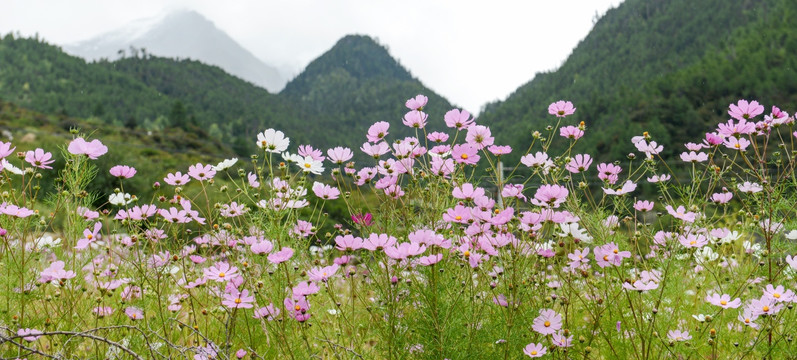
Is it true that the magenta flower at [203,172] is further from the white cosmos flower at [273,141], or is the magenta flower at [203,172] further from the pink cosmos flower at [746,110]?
the pink cosmos flower at [746,110]

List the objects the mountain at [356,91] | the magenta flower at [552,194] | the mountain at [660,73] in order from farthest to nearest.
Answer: the mountain at [356,91]
the mountain at [660,73]
the magenta flower at [552,194]

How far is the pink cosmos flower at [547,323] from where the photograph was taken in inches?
59.1

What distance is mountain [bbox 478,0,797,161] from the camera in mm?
40062

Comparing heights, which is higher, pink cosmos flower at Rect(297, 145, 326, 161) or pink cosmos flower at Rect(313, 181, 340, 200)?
pink cosmos flower at Rect(297, 145, 326, 161)

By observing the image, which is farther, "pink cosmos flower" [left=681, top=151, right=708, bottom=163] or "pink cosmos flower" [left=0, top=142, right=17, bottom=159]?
"pink cosmos flower" [left=681, top=151, right=708, bottom=163]

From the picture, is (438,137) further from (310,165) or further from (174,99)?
(174,99)

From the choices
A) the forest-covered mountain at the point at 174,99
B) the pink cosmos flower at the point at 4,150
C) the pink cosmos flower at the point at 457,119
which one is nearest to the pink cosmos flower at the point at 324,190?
the pink cosmos flower at the point at 457,119

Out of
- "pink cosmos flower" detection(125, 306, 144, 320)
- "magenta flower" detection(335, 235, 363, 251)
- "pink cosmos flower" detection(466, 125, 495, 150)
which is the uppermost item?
"pink cosmos flower" detection(466, 125, 495, 150)

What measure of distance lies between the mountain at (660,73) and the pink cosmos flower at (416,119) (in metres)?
19.2

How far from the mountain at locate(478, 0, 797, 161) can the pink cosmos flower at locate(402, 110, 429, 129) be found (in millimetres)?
19203

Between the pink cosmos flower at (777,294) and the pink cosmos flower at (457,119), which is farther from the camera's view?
the pink cosmos flower at (457,119)

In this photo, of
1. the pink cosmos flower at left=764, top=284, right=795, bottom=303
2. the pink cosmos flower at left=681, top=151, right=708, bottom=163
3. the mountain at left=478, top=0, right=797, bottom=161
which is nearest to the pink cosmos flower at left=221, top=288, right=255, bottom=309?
the pink cosmos flower at left=764, top=284, right=795, bottom=303

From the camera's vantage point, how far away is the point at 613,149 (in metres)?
36.4

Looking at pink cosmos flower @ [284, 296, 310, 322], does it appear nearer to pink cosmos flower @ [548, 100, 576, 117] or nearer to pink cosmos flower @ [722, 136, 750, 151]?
pink cosmos flower @ [548, 100, 576, 117]
